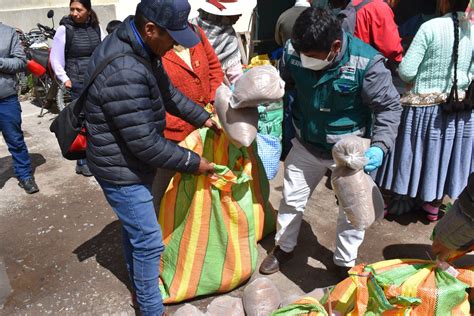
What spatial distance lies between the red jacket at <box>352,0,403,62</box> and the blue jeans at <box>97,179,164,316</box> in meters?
2.37

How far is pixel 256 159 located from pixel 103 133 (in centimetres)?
122

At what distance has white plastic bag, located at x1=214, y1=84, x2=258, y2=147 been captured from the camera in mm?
2297

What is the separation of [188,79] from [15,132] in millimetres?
2001

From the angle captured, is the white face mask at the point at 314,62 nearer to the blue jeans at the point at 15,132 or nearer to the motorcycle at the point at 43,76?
the blue jeans at the point at 15,132

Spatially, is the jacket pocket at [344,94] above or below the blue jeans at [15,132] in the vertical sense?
above

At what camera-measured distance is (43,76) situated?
6391 mm

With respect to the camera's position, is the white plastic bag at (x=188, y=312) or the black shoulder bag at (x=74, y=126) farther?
the white plastic bag at (x=188, y=312)

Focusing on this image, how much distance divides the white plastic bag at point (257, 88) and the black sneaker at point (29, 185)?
8.54 ft

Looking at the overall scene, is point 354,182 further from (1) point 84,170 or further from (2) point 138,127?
(1) point 84,170

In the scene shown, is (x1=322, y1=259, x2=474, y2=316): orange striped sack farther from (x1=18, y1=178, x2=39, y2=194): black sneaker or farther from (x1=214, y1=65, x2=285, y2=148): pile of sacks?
(x1=18, y1=178, x2=39, y2=194): black sneaker

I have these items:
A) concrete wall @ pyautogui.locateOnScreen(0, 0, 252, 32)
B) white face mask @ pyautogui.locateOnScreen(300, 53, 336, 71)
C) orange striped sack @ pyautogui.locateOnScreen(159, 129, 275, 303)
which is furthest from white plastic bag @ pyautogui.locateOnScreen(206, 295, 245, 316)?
concrete wall @ pyautogui.locateOnScreen(0, 0, 252, 32)

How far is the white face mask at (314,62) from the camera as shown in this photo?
2.21m

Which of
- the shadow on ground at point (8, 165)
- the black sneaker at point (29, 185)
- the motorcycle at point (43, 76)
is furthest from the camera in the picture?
the motorcycle at point (43, 76)

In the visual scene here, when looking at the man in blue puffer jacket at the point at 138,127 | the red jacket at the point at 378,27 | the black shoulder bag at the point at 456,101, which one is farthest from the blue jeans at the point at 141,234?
the red jacket at the point at 378,27
